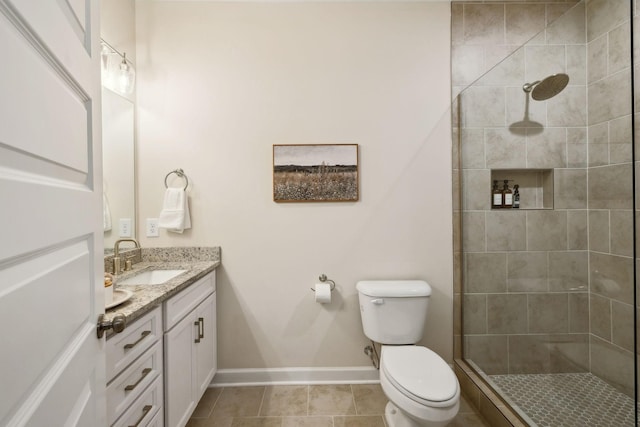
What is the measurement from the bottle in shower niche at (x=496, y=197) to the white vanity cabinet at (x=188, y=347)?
190 cm

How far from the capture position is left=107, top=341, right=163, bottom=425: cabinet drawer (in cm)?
97

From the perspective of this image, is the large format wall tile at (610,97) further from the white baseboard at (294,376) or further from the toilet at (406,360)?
the white baseboard at (294,376)

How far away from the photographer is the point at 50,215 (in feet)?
1.61

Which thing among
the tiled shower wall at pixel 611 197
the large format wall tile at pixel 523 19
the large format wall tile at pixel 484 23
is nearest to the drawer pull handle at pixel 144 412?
the tiled shower wall at pixel 611 197

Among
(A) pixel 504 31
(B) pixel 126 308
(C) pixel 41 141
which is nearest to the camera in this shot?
(C) pixel 41 141

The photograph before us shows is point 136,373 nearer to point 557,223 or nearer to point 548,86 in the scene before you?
point 557,223

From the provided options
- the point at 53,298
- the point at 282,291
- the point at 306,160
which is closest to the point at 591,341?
the point at 282,291

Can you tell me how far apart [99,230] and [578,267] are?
85.7 inches

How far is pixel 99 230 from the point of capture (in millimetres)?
752

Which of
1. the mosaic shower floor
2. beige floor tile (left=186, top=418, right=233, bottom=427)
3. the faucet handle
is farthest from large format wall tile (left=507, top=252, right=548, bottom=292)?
the faucet handle

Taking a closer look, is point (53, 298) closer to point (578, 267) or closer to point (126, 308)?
point (126, 308)

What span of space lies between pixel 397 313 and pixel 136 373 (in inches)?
53.9

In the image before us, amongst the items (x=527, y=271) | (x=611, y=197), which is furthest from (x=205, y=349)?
(x=611, y=197)

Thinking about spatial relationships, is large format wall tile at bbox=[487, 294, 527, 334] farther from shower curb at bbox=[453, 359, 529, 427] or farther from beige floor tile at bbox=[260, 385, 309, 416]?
beige floor tile at bbox=[260, 385, 309, 416]
